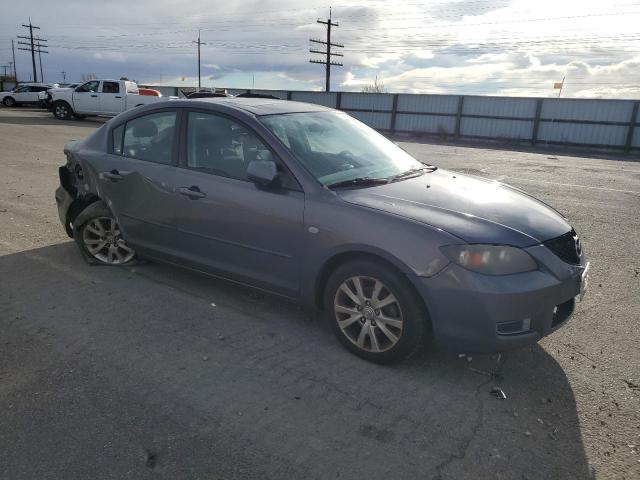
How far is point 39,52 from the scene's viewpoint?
231 feet

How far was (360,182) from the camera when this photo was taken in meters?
3.63

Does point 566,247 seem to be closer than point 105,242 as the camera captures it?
Yes

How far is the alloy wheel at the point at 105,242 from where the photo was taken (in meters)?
4.95

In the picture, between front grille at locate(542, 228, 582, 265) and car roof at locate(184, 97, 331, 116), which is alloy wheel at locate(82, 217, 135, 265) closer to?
car roof at locate(184, 97, 331, 116)

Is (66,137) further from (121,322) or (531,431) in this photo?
(531,431)

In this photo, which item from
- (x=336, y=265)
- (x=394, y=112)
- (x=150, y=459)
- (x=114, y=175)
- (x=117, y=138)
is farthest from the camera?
(x=394, y=112)

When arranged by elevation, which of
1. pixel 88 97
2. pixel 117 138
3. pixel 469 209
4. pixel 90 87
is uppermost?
pixel 90 87

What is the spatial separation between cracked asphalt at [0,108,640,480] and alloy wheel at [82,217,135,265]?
25 cm

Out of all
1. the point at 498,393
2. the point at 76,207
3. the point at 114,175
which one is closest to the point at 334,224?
the point at 498,393

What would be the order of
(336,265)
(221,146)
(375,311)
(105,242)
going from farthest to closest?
(105,242), (221,146), (336,265), (375,311)

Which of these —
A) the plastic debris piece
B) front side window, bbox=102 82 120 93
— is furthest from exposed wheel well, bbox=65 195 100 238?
front side window, bbox=102 82 120 93

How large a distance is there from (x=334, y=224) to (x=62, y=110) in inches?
1037

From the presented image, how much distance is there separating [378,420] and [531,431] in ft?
2.59

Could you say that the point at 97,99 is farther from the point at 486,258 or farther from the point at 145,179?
the point at 486,258
